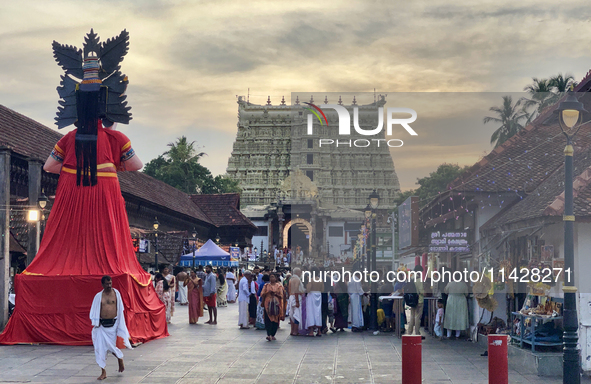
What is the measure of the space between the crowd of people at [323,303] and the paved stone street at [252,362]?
70 cm

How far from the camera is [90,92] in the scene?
15.5 metres

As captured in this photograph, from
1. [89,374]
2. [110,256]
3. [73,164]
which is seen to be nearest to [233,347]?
[110,256]

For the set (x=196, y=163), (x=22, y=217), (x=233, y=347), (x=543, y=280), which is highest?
(x=196, y=163)

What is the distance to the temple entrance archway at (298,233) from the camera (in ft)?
258

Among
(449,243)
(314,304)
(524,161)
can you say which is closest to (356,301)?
(314,304)

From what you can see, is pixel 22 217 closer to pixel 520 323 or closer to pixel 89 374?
pixel 89 374

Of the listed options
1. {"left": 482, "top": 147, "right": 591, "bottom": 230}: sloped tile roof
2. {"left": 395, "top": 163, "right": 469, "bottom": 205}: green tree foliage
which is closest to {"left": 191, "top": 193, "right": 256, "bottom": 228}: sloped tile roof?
{"left": 395, "top": 163, "right": 469, "bottom": 205}: green tree foliage

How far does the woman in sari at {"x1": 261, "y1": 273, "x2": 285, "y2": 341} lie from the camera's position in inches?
620

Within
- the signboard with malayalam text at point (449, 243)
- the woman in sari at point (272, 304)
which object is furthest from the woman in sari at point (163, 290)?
the signboard with malayalam text at point (449, 243)

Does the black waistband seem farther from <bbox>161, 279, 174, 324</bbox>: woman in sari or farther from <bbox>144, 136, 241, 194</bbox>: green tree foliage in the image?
<bbox>144, 136, 241, 194</bbox>: green tree foliage

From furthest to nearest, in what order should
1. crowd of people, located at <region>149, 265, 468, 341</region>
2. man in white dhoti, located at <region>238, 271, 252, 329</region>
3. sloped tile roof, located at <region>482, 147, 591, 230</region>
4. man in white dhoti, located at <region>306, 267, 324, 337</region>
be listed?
man in white dhoti, located at <region>238, 271, 252, 329</region> < man in white dhoti, located at <region>306, 267, 324, 337</region> < crowd of people, located at <region>149, 265, 468, 341</region> < sloped tile roof, located at <region>482, 147, 591, 230</region>

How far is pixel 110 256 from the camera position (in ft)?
47.8

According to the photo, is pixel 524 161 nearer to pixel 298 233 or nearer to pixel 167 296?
pixel 167 296

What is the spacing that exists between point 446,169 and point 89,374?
182 feet
